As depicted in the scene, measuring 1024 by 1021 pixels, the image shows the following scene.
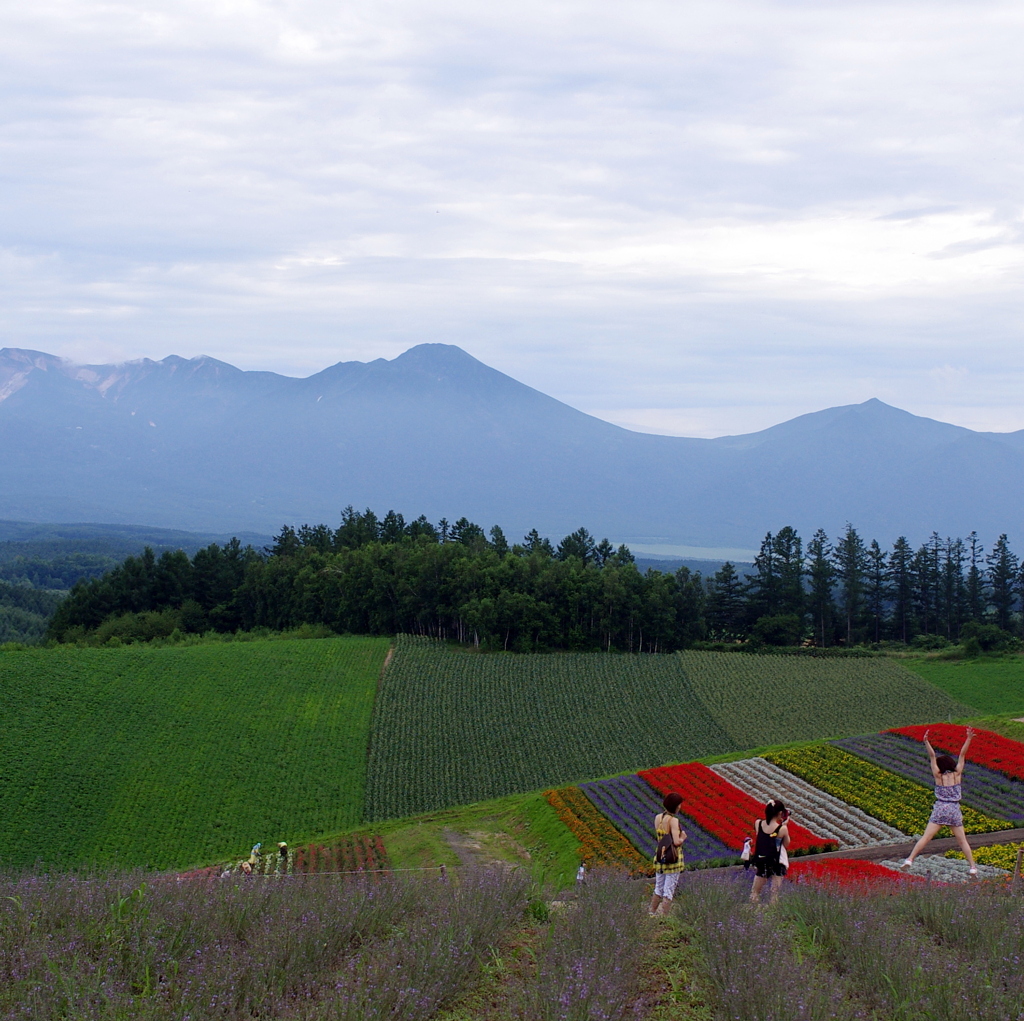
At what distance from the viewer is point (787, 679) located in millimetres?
49031

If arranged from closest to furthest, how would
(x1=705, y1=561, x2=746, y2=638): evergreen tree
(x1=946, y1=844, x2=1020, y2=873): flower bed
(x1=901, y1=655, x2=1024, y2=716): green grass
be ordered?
(x1=946, y1=844, x2=1020, y2=873): flower bed
(x1=901, y1=655, x2=1024, y2=716): green grass
(x1=705, y1=561, x2=746, y2=638): evergreen tree

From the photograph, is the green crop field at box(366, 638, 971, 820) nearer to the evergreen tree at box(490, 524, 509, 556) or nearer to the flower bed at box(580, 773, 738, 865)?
the flower bed at box(580, 773, 738, 865)

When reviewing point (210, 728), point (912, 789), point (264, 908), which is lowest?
point (210, 728)

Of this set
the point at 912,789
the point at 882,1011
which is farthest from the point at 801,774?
the point at 882,1011

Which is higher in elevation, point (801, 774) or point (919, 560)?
point (919, 560)

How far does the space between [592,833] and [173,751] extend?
69.0 feet

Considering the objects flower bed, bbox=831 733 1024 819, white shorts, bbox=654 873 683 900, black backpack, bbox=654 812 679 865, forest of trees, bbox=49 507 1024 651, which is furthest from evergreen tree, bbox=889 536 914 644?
white shorts, bbox=654 873 683 900

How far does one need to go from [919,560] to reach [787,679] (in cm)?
3206

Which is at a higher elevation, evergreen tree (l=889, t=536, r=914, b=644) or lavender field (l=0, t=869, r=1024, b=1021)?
lavender field (l=0, t=869, r=1024, b=1021)

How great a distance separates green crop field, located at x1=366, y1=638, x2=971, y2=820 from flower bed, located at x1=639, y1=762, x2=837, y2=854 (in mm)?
6811

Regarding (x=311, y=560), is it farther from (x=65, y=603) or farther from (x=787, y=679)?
(x=787, y=679)

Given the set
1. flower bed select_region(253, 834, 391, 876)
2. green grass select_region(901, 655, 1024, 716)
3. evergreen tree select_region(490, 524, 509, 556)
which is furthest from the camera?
evergreen tree select_region(490, 524, 509, 556)

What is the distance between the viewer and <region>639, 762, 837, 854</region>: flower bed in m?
22.2

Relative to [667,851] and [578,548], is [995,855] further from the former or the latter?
[578,548]
